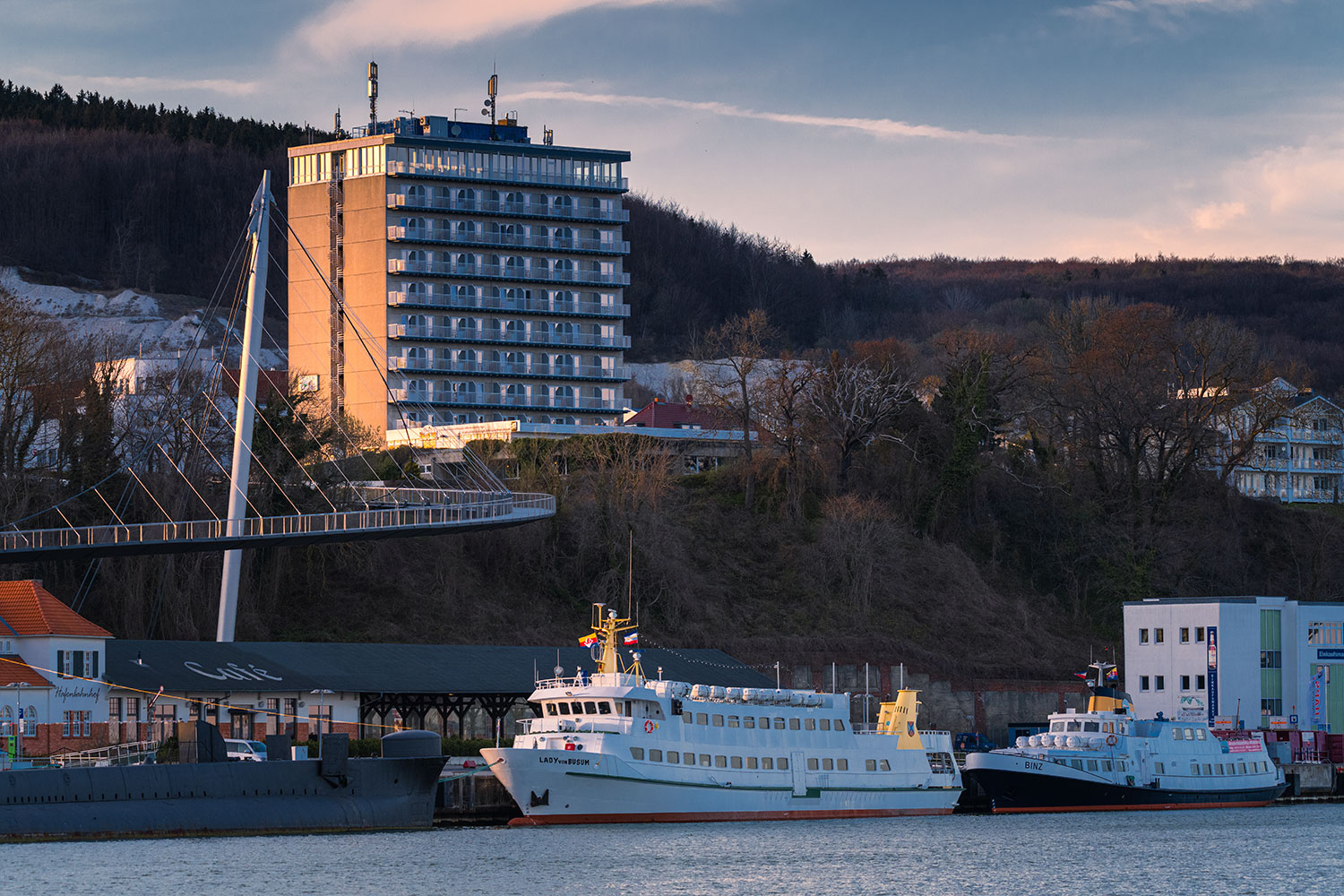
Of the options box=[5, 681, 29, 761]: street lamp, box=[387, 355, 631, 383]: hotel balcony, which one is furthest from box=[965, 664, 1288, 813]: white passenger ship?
box=[387, 355, 631, 383]: hotel balcony

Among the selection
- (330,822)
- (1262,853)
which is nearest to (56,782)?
(330,822)

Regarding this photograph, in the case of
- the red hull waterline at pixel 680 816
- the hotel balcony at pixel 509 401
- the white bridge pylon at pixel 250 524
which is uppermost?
the hotel balcony at pixel 509 401

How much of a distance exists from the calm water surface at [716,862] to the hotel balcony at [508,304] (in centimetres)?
6975

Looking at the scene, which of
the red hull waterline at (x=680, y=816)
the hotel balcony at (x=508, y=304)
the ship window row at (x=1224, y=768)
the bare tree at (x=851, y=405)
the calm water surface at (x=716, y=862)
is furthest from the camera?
the hotel balcony at (x=508, y=304)

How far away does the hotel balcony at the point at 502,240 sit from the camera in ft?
419

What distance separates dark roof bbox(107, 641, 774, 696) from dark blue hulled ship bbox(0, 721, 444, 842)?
10939mm

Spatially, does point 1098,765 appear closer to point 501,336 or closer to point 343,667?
point 343,667

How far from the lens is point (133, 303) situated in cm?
17488

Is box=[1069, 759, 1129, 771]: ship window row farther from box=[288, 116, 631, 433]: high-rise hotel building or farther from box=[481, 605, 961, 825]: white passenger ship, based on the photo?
box=[288, 116, 631, 433]: high-rise hotel building

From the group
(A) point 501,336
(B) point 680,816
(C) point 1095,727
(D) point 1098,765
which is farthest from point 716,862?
(A) point 501,336

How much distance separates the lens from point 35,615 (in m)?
64.0

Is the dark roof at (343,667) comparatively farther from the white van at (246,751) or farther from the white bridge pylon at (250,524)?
the white van at (246,751)

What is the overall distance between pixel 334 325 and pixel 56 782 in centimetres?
8071

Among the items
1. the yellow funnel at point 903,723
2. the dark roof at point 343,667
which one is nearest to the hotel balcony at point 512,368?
the dark roof at point 343,667
